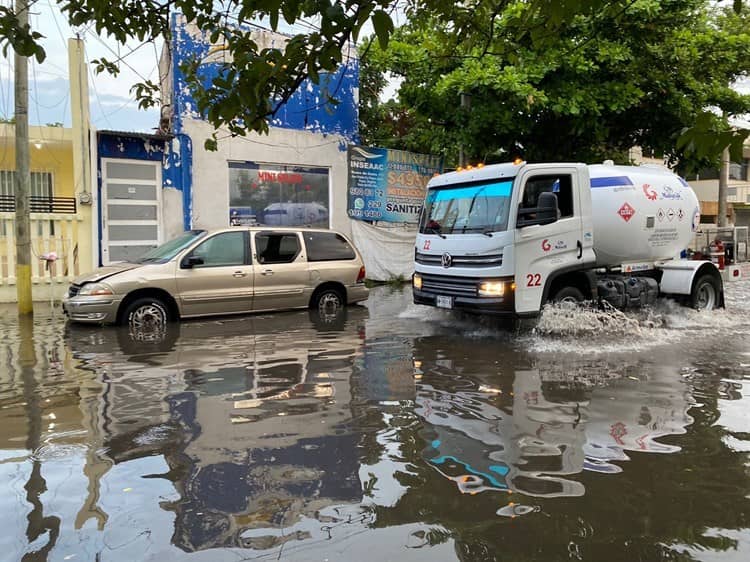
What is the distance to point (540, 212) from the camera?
8367 millimetres

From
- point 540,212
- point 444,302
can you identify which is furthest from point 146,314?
point 540,212

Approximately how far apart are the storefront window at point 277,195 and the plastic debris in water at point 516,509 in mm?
11793

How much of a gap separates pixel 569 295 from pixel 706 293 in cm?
368

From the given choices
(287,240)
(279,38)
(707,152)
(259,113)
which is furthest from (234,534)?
(279,38)

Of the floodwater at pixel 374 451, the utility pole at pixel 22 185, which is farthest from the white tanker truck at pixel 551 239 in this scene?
the utility pole at pixel 22 185

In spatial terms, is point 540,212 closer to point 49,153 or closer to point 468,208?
point 468,208

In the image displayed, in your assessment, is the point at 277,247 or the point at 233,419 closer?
the point at 233,419

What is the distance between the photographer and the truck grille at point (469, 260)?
837cm

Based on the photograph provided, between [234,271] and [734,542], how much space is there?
8406 millimetres

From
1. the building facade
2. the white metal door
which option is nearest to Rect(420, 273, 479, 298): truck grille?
the building facade

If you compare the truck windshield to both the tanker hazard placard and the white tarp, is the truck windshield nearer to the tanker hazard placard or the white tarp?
the tanker hazard placard

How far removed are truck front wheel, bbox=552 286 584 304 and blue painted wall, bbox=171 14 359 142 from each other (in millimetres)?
6625

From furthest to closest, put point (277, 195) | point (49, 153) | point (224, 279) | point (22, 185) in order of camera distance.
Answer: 1. point (49, 153)
2. point (277, 195)
3. point (22, 185)
4. point (224, 279)

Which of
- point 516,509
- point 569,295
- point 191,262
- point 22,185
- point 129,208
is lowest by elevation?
point 516,509
